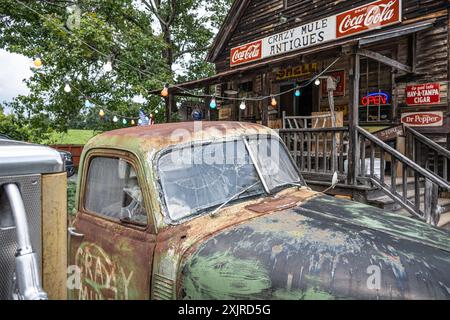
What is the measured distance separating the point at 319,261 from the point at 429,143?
6607 mm

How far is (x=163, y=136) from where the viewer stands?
9.16ft

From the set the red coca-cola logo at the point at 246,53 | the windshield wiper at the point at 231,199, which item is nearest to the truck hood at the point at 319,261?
the windshield wiper at the point at 231,199

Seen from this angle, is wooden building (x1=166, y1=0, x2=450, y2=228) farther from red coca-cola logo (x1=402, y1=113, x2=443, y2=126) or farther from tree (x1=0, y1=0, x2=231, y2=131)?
tree (x1=0, y1=0, x2=231, y2=131)

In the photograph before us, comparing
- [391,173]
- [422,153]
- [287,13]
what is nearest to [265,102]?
[391,173]

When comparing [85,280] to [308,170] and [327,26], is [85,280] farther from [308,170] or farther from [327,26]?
[327,26]

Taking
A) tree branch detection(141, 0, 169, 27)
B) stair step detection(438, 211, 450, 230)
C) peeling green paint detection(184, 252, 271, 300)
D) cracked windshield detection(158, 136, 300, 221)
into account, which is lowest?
stair step detection(438, 211, 450, 230)

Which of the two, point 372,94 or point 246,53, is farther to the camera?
point 246,53

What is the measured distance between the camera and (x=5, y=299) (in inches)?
54.6

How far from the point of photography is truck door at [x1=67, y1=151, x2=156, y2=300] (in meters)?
2.43

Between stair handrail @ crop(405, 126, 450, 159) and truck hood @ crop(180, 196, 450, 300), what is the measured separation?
5256 mm

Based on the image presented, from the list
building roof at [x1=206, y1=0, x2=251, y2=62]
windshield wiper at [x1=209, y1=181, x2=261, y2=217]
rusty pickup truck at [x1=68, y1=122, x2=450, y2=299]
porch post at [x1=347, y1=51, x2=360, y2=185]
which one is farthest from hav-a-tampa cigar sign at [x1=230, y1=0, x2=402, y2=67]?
windshield wiper at [x1=209, y1=181, x2=261, y2=217]

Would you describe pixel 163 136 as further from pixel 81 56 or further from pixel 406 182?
pixel 81 56

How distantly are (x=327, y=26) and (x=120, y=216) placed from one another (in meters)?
8.86

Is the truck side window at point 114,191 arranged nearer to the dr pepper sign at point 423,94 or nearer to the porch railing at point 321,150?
the porch railing at point 321,150
